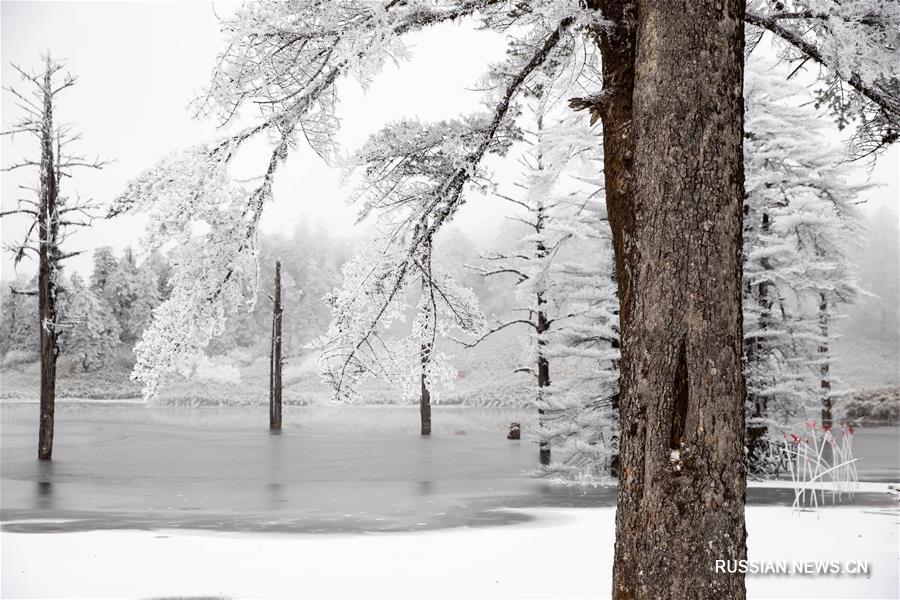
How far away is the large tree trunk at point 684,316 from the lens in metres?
3.24

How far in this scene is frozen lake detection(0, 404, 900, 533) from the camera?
9.69m

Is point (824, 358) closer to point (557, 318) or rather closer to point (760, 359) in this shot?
point (760, 359)

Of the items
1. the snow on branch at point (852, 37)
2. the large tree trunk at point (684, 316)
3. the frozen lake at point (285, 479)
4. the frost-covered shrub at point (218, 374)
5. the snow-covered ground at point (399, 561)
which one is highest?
the snow on branch at point (852, 37)

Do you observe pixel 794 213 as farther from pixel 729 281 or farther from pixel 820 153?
pixel 729 281

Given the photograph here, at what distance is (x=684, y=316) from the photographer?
3.29 metres

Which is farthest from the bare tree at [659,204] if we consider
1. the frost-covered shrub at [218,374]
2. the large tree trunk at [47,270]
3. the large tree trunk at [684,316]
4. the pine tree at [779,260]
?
the frost-covered shrub at [218,374]

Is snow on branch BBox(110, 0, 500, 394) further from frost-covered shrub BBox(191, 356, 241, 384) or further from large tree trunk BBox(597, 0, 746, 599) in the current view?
frost-covered shrub BBox(191, 356, 241, 384)

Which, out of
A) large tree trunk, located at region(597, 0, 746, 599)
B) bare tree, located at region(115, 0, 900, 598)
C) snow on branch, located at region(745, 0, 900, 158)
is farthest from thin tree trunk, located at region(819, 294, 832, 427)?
large tree trunk, located at region(597, 0, 746, 599)

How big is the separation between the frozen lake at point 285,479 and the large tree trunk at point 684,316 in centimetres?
582

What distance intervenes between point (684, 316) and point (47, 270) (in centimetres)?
1807

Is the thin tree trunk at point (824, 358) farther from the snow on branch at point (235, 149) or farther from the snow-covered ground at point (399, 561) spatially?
the snow on branch at point (235, 149)

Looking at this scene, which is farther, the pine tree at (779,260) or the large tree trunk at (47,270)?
the large tree trunk at (47,270)

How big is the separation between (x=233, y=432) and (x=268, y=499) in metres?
A: 15.6

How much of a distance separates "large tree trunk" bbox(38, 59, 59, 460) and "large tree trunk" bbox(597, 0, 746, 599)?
1709cm
